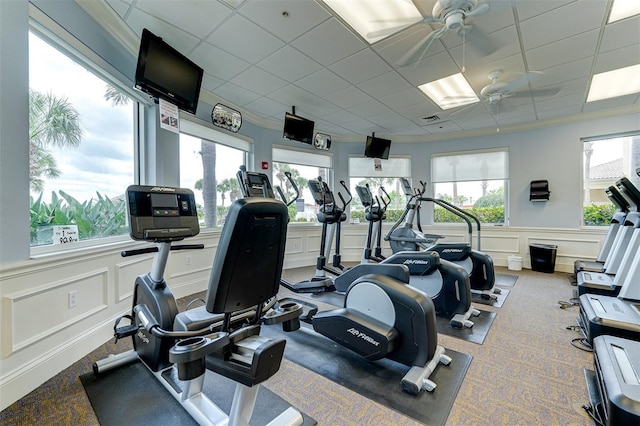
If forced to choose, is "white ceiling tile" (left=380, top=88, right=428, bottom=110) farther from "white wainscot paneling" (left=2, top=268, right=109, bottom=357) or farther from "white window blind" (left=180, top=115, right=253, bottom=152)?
"white wainscot paneling" (left=2, top=268, right=109, bottom=357)

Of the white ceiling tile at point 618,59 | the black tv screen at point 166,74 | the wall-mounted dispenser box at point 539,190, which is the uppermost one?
the white ceiling tile at point 618,59

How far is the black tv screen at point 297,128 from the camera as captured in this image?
181 inches

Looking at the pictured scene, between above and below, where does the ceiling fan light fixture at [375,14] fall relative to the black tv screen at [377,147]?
above

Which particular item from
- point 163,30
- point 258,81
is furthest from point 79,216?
point 258,81

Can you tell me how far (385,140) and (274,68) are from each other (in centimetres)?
346

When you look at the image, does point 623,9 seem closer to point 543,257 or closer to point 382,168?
point 543,257

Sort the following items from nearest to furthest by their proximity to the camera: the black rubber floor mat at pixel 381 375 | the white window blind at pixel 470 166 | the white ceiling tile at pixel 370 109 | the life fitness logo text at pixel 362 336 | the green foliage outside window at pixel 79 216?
the black rubber floor mat at pixel 381 375
the life fitness logo text at pixel 362 336
the green foliage outside window at pixel 79 216
the white ceiling tile at pixel 370 109
the white window blind at pixel 470 166

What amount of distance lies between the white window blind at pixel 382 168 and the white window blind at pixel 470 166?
645mm

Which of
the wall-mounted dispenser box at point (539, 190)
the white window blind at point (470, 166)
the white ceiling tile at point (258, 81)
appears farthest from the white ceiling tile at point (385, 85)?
the wall-mounted dispenser box at point (539, 190)

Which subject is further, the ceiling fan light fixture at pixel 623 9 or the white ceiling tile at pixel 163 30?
the white ceiling tile at pixel 163 30

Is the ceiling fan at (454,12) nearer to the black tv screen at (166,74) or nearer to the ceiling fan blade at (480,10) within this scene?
the ceiling fan blade at (480,10)

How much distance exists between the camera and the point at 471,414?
1631 mm

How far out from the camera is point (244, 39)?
Result: 9.30 ft


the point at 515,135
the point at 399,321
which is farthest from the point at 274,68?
the point at 515,135
